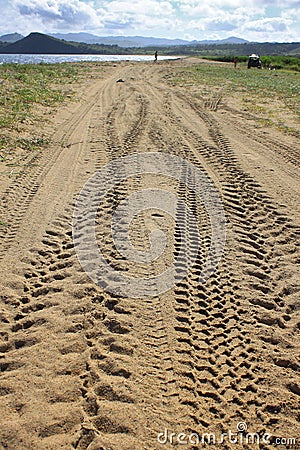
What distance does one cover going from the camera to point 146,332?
141 inches

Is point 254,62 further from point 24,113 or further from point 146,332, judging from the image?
point 146,332

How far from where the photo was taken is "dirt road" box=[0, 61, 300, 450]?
2.83 meters

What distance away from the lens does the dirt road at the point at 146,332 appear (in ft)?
9.27

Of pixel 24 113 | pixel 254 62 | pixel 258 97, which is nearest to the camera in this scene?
pixel 24 113

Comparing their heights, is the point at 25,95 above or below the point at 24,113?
above

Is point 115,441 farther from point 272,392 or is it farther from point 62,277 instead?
point 62,277

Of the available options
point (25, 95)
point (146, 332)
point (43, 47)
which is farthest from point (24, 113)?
point (43, 47)

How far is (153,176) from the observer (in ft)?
23.5

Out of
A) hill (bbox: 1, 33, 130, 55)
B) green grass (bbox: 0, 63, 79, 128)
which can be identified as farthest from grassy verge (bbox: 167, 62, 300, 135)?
hill (bbox: 1, 33, 130, 55)

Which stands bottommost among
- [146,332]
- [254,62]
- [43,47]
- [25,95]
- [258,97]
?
[146,332]

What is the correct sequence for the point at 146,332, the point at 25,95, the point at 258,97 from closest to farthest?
the point at 146,332 < the point at 25,95 < the point at 258,97

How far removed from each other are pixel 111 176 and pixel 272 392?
4.86 meters

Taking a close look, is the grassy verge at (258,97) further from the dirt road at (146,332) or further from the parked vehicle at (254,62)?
the parked vehicle at (254,62)

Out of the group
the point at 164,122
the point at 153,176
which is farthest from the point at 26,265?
the point at 164,122
